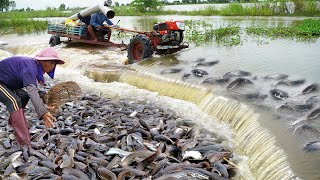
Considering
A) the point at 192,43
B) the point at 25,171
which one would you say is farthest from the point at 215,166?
the point at 192,43

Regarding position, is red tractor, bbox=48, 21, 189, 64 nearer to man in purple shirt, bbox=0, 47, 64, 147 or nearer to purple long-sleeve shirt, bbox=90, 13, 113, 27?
purple long-sleeve shirt, bbox=90, 13, 113, 27

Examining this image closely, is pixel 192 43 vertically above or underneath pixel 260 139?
above

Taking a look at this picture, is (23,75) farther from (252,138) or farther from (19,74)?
(252,138)

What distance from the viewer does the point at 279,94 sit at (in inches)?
338

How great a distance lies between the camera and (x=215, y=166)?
541 cm

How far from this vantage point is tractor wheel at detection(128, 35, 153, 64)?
483 inches

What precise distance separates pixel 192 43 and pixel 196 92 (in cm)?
770

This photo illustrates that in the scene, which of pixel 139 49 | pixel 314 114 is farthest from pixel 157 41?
pixel 314 114

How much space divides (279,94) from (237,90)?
108 cm

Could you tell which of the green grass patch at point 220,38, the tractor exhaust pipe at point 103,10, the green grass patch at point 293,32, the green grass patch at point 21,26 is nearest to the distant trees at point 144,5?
the green grass patch at point 21,26

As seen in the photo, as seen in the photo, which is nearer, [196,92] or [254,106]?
[254,106]

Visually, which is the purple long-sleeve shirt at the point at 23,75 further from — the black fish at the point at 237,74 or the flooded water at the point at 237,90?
the black fish at the point at 237,74

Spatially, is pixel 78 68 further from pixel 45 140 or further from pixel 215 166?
pixel 215 166

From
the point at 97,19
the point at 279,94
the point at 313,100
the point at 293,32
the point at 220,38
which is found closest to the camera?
the point at 313,100
